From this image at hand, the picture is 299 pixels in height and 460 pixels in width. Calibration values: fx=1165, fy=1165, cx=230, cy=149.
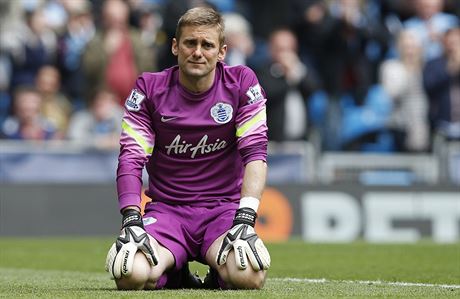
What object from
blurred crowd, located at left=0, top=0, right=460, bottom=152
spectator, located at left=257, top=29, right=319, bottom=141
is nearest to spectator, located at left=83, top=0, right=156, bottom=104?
blurred crowd, located at left=0, top=0, right=460, bottom=152

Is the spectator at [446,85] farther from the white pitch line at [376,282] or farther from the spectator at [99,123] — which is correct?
the white pitch line at [376,282]

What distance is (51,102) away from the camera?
17562 millimetres

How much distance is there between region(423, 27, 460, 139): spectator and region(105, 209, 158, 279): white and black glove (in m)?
10.9

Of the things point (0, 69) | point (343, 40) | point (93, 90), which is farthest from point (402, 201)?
point (0, 69)

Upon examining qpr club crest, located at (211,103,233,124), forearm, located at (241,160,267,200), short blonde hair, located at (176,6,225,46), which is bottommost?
forearm, located at (241,160,267,200)

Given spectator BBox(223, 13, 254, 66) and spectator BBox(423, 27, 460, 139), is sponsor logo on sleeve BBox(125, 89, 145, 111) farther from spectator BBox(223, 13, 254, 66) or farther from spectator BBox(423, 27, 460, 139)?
spectator BBox(423, 27, 460, 139)

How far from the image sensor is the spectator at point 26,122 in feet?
54.3

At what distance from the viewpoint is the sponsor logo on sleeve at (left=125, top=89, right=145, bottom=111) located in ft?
26.1

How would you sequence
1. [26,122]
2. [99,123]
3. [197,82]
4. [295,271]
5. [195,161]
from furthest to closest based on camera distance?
[99,123], [26,122], [295,271], [195,161], [197,82]

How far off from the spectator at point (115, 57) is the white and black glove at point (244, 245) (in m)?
10.5

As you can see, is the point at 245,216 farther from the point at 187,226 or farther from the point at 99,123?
the point at 99,123

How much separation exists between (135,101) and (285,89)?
9.50m

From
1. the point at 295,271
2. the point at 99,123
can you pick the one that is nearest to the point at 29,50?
the point at 99,123

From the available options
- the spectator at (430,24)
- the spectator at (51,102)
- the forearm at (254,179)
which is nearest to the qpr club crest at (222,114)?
the forearm at (254,179)
